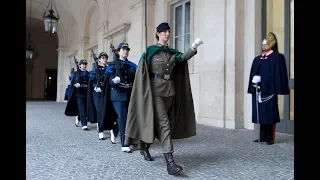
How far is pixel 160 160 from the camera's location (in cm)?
420

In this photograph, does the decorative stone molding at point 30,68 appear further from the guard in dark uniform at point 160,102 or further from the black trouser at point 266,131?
the guard in dark uniform at point 160,102

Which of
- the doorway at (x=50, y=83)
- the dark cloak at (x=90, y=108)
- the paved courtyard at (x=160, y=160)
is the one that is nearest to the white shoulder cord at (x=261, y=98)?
the paved courtyard at (x=160, y=160)

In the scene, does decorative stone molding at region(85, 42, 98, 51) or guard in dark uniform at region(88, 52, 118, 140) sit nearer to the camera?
guard in dark uniform at region(88, 52, 118, 140)

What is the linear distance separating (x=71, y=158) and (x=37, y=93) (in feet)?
92.4

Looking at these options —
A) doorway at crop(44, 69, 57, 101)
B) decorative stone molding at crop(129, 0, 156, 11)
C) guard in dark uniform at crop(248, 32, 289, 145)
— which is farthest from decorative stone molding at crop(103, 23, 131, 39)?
doorway at crop(44, 69, 57, 101)

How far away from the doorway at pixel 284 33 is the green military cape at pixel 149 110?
3.46 metres

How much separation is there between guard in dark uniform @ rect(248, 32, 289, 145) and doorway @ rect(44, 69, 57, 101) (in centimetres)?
2826

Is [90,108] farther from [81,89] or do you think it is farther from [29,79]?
[29,79]

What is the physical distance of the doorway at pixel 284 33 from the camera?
6.67 metres

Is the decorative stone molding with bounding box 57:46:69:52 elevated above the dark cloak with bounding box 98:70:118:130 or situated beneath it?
elevated above

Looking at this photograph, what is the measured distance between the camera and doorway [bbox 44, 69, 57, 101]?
31359mm

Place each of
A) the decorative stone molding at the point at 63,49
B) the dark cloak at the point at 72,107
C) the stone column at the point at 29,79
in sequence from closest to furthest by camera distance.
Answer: the dark cloak at the point at 72,107 < the decorative stone molding at the point at 63,49 < the stone column at the point at 29,79

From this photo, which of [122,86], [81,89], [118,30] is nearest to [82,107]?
[81,89]

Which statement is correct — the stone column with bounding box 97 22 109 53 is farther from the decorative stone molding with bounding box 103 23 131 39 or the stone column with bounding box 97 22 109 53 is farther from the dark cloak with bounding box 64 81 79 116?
the dark cloak with bounding box 64 81 79 116
